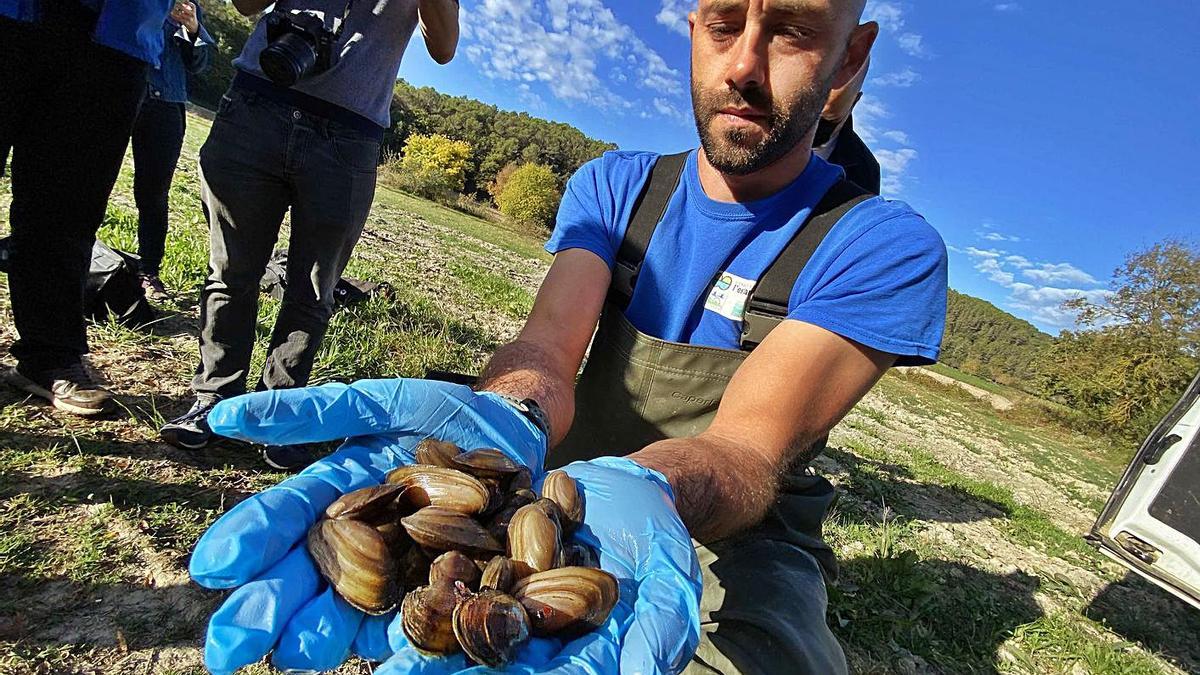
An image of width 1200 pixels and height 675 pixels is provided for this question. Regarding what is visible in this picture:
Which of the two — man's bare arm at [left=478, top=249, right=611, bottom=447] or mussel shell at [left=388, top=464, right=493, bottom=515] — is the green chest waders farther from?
mussel shell at [left=388, top=464, right=493, bottom=515]

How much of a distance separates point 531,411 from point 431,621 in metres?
0.86

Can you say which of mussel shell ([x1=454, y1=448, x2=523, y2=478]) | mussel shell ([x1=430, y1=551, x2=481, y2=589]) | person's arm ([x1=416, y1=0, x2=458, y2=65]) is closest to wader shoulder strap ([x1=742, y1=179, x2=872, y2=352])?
mussel shell ([x1=454, y1=448, x2=523, y2=478])

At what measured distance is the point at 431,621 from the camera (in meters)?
1.23

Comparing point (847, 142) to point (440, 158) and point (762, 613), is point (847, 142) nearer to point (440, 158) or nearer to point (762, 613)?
point (762, 613)

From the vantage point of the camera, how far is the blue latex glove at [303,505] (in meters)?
1.14

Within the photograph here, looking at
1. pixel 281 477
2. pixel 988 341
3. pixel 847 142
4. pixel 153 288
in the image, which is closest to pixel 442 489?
pixel 281 477

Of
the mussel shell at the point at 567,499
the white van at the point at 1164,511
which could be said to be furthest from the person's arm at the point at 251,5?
the white van at the point at 1164,511

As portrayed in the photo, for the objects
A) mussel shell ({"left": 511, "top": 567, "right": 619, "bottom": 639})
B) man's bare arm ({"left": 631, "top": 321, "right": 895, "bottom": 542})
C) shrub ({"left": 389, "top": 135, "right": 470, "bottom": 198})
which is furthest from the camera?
shrub ({"left": 389, "top": 135, "right": 470, "bottom": 198})

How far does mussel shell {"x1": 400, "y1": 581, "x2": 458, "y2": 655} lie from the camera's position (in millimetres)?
1215

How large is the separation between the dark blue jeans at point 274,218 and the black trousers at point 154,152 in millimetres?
1807

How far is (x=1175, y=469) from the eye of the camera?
4617 mm

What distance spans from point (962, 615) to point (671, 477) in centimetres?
362

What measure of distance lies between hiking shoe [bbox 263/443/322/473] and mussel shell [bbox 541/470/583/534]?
2.28 metres

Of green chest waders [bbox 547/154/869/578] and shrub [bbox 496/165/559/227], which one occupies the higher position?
shrub [bbox 496/165/559/227]
